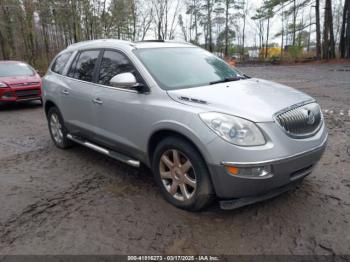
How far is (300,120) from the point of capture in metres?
2.92

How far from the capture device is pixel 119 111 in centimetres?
368

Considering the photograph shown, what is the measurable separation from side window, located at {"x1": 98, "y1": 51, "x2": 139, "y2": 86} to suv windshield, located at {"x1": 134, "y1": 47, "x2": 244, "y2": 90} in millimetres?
196

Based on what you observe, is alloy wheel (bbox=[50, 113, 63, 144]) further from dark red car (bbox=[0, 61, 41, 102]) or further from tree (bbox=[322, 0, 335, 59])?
tree (bbox=[322, 0, 335, 59])

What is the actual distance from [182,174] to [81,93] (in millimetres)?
2175

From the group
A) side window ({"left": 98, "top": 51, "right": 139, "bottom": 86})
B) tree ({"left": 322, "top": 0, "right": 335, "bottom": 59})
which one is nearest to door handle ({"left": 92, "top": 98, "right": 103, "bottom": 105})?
side window ({"left": 98, "top": 51, "right": 139, "bottom": 86})

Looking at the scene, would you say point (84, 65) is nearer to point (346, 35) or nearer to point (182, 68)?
point (182, 68)

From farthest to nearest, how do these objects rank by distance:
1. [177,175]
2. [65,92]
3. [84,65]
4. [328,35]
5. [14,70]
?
[328,35] → [14,70] → [65,92] → [84,65] → [177,175]

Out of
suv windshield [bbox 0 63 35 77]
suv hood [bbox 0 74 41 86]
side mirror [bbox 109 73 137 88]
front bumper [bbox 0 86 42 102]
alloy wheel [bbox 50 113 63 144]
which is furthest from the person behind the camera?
suv windshield [bbox 0 63 35 77]

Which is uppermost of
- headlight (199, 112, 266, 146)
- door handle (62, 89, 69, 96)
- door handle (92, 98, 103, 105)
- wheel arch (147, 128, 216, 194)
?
door handle (62, 89, 69, 96)

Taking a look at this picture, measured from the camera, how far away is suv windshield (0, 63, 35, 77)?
408 inches

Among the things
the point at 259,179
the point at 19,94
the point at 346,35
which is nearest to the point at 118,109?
the point at 259,179

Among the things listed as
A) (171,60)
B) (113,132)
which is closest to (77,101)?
(113,132)

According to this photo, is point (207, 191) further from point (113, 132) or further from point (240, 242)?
point (113, 132)

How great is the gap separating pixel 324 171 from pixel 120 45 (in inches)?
125
